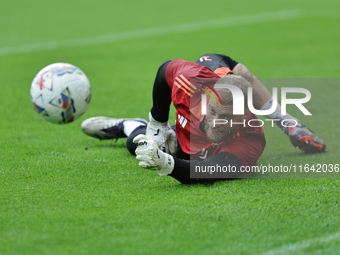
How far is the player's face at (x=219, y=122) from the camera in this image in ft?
15.4

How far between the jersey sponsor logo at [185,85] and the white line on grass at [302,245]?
1.76 meters

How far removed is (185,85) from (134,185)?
0.93 metres

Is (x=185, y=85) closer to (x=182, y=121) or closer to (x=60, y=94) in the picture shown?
(x=182, y=121)

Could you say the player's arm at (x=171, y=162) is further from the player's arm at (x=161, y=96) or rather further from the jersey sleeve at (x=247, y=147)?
the player's arm at (x=161, y=96)

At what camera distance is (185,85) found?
484 cm

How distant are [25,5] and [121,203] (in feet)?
54.8

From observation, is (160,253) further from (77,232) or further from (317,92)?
(317,92)

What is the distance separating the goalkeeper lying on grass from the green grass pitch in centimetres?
21

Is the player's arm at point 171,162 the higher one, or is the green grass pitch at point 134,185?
the player's arm at point 171,162

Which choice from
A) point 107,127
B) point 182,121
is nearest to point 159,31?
point 107,127

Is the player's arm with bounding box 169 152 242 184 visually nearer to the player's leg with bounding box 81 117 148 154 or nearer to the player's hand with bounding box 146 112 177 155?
the player's hand with bounding box 146 112 177 155

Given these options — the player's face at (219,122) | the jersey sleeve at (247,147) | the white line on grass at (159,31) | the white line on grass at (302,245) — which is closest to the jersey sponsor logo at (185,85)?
the player's face at (219,122)

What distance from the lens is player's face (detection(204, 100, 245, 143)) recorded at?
185 inches

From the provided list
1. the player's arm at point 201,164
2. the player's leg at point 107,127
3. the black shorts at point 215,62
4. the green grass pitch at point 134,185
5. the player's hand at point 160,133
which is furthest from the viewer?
the player's leg at point 107,127
